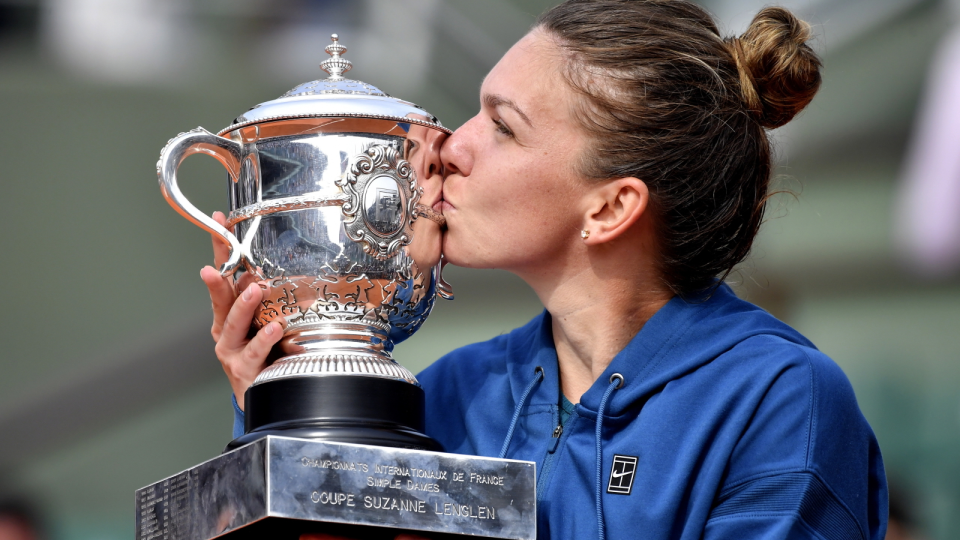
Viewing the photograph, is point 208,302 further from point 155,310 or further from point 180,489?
point 180,489

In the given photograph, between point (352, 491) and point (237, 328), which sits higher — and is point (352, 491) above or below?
below

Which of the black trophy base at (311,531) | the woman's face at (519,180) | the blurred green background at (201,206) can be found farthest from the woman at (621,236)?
the blurred green background at (201,206)

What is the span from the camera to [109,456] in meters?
3.90

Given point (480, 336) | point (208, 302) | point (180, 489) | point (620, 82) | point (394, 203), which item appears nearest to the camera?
point (180, 489)

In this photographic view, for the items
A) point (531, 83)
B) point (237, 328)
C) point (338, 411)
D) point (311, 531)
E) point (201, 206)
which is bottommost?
point (311, 531)

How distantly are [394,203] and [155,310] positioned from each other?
2.80 m

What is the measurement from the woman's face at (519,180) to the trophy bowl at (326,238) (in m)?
0.08

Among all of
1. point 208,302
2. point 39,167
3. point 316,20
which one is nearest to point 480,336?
point 208,302

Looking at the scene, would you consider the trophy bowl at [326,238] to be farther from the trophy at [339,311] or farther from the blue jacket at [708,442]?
the blue jacket at [708,442]

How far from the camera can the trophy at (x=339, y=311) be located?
1.16m

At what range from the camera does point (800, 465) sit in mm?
1212

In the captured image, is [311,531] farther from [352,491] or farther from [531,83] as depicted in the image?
[531,83]

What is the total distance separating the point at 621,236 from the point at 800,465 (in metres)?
0.41

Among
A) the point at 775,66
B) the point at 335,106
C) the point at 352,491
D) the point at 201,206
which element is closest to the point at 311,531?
the point at 352,491
